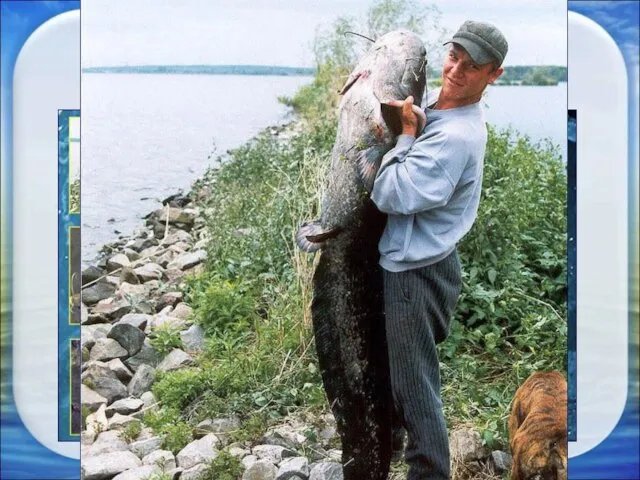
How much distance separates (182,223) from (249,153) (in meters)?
0.35

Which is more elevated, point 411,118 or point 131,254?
point 411,118

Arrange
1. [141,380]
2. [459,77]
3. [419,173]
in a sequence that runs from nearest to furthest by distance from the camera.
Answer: [419,173], [459,77], [141,380]

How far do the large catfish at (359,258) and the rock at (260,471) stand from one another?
Answer: 26 centimetres

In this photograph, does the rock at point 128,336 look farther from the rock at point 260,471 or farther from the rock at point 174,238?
the rock at point 260,471

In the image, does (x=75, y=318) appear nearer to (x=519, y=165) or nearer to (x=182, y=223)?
(x=182, y=223)

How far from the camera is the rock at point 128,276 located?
133 inches

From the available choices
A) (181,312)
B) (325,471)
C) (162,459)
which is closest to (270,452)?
(325,471)

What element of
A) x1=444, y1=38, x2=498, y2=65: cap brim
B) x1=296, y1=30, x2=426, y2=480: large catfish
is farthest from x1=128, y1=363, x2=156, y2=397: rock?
x1=444, y1=38, x2=498, y2=65: cap brim

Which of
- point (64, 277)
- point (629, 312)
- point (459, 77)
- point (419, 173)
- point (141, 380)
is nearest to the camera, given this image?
point (419, 173)

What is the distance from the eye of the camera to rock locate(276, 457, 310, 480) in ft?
11.1

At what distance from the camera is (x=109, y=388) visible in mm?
3373

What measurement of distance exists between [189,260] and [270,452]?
0.75 m

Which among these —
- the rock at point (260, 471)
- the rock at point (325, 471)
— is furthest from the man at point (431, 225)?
the rock at point (260, 471)

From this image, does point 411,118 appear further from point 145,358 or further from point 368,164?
point 145,358
